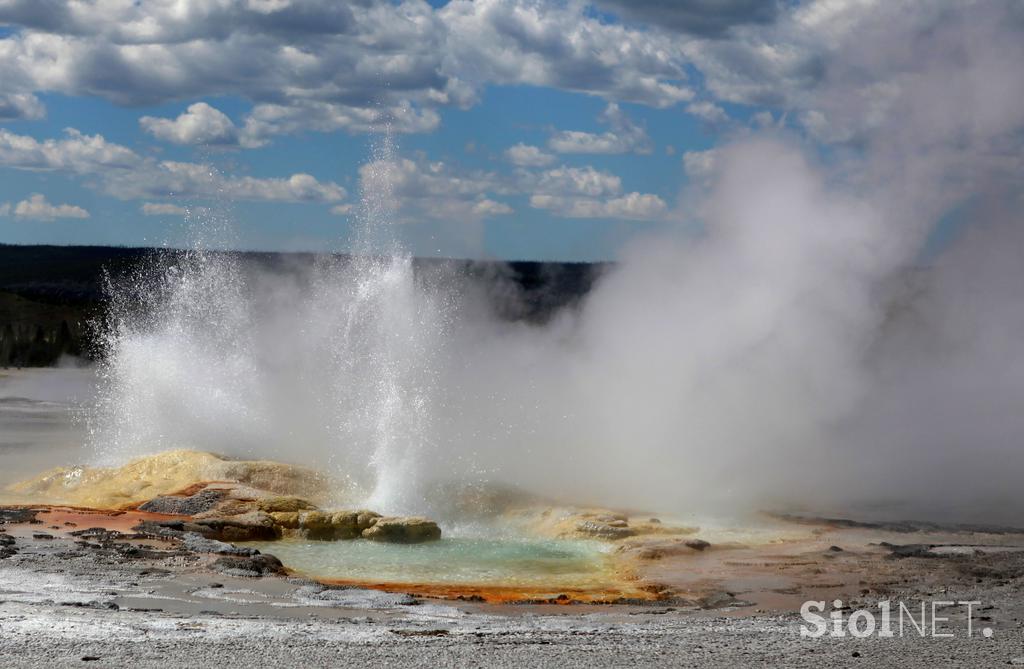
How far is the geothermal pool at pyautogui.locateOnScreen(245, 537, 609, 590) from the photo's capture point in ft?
37.3

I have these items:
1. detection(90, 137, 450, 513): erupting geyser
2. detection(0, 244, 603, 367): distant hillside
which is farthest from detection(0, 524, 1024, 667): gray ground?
detection(0, 244, 603, 367): distant hillside

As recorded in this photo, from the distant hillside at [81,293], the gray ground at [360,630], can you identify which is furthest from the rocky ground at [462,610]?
the distant hillside at [81,293]

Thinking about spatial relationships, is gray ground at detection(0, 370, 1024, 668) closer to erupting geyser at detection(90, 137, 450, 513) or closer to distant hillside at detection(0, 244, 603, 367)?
erupting geyser at detection(90, 137, 450, 513)

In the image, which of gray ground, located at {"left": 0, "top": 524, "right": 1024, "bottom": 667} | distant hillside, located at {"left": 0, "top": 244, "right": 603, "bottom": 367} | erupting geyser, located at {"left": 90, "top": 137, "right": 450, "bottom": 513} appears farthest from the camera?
distant hillside, located at {"left": 0, "top": 244, "right": 603, "bottom": 367}

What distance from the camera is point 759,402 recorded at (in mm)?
18953

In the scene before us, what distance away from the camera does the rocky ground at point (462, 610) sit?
25.0ft

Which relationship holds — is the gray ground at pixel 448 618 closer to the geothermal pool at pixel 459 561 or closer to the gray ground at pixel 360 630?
the gray ground at pixel 360 630

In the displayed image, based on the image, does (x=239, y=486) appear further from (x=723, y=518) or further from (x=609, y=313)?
(x=609, y=313)

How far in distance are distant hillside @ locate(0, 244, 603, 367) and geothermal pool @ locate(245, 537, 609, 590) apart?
9.52m

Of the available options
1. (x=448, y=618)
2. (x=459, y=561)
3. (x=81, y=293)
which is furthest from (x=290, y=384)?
(x=81, y=293)

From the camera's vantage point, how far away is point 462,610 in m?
9.63

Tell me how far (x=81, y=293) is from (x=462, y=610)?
62.4 m

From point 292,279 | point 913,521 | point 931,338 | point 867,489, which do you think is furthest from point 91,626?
point 292,279

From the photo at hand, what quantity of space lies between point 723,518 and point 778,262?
20.9 feet
